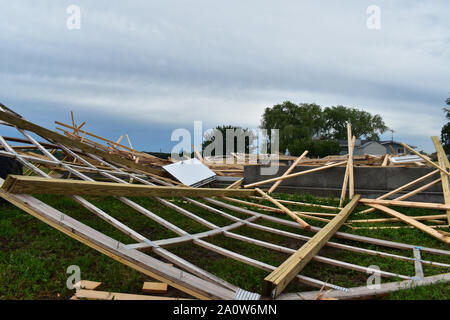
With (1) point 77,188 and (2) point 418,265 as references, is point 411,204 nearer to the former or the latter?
(2) point 418,265

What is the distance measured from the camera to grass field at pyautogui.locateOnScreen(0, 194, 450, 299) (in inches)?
136

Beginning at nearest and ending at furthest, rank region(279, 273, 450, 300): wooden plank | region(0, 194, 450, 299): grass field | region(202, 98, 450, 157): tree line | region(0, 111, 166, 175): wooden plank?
region(279, 273, 450, 300): wooden plank → region(0, 194, 450, 299): grass field → region(0, 111, 166, 175): wooden plank → region(202, 98, 450, 157): tree line

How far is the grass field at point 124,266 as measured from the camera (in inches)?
136

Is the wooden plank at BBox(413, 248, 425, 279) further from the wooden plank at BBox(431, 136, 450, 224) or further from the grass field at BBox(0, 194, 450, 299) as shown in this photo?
the wooden plank at BBox(431, 136, 450, 224)

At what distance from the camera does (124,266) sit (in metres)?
4.04

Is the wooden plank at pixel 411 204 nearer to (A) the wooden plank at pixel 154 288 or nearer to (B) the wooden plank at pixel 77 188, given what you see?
(B) the wooden plank at pixel 77 188

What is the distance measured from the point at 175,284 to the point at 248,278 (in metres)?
1.02

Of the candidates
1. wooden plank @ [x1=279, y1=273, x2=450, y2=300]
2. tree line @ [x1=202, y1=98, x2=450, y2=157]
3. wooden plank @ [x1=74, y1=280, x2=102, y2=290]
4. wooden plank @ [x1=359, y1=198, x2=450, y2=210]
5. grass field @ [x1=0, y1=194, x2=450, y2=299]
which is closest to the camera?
wooden plank @ [x1=279, y1=273, x2=450, y2=300]

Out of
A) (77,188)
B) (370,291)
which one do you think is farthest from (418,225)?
(77,188)

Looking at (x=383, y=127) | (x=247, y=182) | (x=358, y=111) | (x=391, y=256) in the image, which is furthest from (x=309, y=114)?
(x=391, y=256)

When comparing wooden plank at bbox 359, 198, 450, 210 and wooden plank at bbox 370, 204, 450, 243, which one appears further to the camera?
wooden plank at bbox 359, 198, 450, 210

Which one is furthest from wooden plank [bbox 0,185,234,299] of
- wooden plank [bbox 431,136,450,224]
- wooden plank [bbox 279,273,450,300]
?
wooden plank [bbox 431,136,450,224]

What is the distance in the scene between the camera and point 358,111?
5559cm
